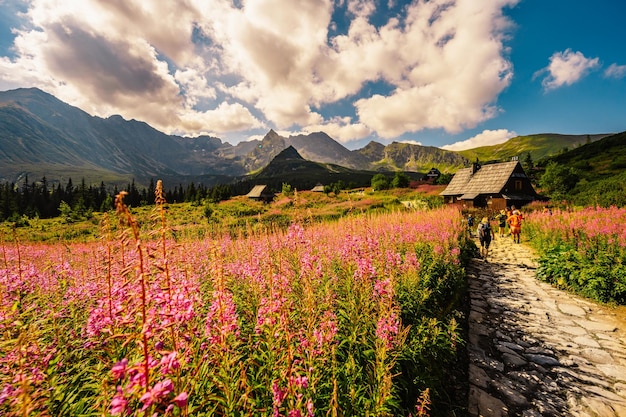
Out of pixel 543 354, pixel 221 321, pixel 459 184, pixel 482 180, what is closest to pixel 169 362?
pixel 221 321

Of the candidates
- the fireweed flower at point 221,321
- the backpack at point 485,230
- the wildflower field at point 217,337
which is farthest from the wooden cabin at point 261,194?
the fireweed flower at point 221,321

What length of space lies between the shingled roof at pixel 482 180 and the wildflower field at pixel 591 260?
22.8 m

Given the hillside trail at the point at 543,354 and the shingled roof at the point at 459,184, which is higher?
the shingled roof at the point at 459,184

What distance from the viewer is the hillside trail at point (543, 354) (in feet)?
13.0

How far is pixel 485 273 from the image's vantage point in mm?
10133

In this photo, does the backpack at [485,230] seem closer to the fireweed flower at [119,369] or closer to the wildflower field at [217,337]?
the wildflower field at [217,337]

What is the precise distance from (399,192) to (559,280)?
98.5 ft

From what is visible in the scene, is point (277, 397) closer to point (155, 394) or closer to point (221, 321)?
point (221, 321)

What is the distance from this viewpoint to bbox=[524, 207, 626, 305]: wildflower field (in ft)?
22.7

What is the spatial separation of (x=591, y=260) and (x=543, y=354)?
4929 millimetres

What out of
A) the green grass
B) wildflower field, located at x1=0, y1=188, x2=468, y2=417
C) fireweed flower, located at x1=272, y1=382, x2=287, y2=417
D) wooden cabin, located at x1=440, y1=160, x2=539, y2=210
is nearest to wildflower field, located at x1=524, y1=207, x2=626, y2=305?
wildflower field, located at x1=0, y1=188, x2=468, y2=417

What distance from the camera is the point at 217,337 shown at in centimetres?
215

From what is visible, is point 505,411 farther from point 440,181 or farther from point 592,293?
point 440,181

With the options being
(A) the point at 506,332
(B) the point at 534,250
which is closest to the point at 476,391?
(A) the point at 506,332
